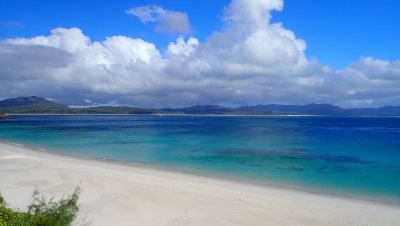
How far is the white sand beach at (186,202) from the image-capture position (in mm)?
14399

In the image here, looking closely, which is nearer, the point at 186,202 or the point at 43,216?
the point at 43,216

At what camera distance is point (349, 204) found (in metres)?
18.9

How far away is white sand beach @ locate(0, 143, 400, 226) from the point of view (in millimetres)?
14399

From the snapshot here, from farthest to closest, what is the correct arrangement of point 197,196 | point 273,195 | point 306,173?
point 306,173
point 273,195
point 197,196

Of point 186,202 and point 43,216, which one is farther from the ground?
point 43,216

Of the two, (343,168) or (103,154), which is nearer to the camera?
(343,168)

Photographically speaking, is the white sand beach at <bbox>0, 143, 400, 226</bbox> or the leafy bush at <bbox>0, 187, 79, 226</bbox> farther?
the white sand beach at <bbox>0, 143, 400, 226</bbox>

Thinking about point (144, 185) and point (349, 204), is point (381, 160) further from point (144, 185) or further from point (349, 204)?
point (144, 185)

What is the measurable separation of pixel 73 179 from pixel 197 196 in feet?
27.0

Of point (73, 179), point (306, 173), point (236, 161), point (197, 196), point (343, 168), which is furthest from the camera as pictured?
point (236, 161)

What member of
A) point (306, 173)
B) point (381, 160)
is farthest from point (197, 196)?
point (381, 160)

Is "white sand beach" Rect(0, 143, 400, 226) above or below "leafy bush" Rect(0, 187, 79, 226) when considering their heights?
below

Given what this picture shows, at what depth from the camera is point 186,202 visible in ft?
56.1

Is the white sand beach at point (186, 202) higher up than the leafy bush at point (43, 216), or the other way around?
the leafy bush at point (43, 216)
